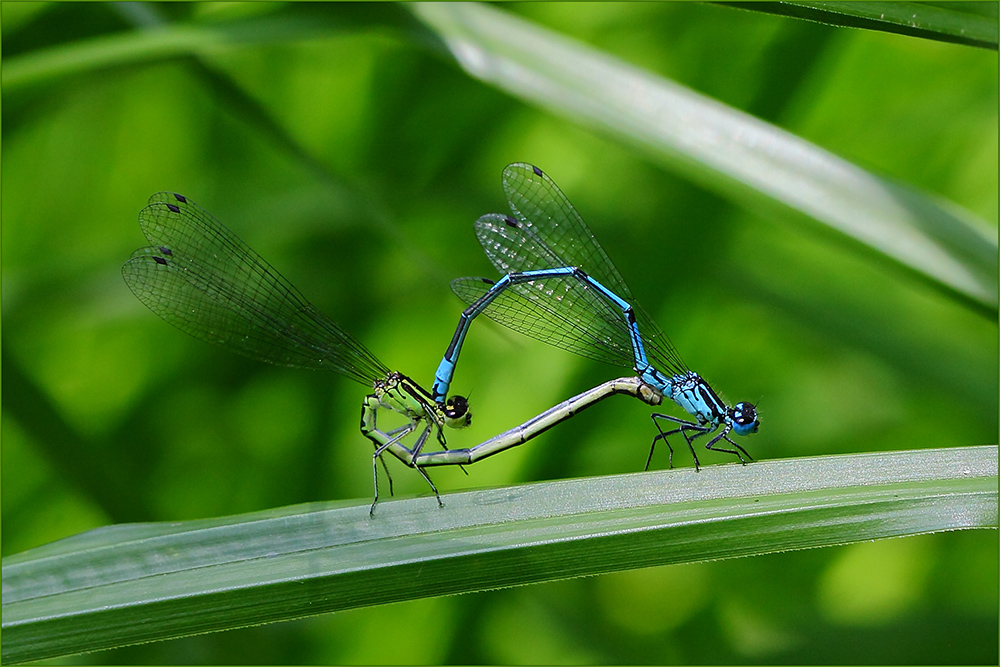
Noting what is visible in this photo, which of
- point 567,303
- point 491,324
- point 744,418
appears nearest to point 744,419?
point 744,418

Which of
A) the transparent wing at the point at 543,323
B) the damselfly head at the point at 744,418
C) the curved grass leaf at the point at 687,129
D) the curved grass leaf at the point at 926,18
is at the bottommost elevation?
the transparent wing at the point at 543,323

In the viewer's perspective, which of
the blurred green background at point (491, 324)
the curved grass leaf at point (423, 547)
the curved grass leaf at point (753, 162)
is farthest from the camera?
the blurred green background at point (491, 324)

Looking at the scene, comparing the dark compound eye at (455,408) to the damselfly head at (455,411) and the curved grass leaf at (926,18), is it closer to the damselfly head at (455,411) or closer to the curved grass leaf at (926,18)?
the damselfly head at (455,411)

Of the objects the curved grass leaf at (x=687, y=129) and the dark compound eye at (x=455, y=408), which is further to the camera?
the dark compound eye at (x=455, y=408)

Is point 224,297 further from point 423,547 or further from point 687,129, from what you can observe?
point 687,129

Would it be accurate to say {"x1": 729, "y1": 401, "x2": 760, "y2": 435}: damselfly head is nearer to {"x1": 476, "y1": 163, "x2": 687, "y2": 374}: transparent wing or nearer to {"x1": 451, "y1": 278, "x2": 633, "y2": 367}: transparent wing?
{"x1": 476, "y1": 163, "x2": 687, "y2": 374}: transparent wing

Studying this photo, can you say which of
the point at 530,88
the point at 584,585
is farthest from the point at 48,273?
the point at 584,585

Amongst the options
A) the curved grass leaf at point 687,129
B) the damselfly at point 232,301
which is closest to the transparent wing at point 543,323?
the damselfly at point 232,301
